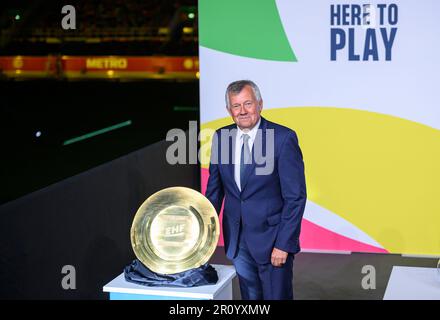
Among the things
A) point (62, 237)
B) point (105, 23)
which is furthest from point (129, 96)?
point (62, 237)

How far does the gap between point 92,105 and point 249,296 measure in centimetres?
1313

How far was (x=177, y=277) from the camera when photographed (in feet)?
10.5

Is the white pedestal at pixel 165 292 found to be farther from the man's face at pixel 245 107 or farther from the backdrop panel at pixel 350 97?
the backdrop panel at pixel 350 97

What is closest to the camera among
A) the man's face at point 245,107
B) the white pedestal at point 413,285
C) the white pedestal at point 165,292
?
the white pedestal at point 165,292

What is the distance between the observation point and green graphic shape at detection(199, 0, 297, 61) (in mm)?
6391

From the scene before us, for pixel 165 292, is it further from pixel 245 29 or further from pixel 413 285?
pixel 245 29

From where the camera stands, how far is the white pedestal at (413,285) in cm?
339

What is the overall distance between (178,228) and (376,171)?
3545 mm

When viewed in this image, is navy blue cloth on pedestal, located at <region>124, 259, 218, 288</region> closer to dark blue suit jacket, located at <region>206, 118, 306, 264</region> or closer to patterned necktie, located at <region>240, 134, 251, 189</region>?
dark blue suit jacket, located at <region>206, 118, 306, 264</region>

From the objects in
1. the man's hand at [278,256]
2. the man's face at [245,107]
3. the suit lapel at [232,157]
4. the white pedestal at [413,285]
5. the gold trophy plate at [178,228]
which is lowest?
the white pedestal at [413,285]

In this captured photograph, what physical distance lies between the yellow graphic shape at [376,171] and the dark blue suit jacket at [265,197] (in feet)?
8.62

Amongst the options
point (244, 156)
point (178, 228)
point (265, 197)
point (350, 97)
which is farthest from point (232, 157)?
point (350, 97)

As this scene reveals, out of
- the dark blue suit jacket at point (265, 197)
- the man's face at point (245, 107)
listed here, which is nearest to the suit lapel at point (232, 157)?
the dark blue suit jacket at point (265, 197)

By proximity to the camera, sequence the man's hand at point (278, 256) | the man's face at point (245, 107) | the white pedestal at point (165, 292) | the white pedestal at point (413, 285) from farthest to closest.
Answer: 1. the man's hand at point (278, 256)
2. the man's face at point (245, 107)
3. the white pedestal at point (413, 285)
4. the white pedestal at point (165, 292)
